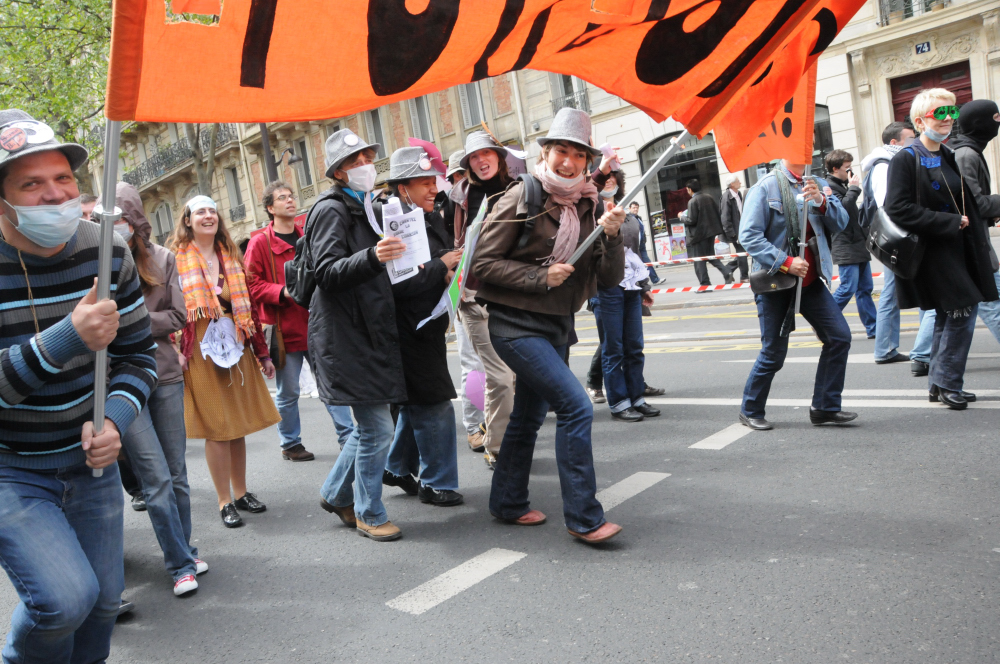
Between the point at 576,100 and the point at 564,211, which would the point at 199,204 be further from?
the point at 576,100

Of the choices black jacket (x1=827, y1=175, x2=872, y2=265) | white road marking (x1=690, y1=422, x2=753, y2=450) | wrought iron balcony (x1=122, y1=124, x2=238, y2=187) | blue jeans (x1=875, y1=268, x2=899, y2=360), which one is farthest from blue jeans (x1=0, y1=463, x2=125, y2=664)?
wrought iron balcony (x1=122, y1=124, x2=238, y2=187)

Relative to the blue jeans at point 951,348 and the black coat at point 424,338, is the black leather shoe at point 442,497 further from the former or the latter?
the blue jeans at point 951,348

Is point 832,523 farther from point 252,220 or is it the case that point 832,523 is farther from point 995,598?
point 252,220

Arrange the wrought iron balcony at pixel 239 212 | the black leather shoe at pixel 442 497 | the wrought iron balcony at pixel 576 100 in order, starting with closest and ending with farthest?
the black leather shoe at pixel 442 497 → the wrought iron balcony at pixel 576 100 → the wrought iron balcony at pixel 239 212

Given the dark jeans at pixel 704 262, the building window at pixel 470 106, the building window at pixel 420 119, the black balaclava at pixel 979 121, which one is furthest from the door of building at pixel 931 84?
the building window at pixel 420 119

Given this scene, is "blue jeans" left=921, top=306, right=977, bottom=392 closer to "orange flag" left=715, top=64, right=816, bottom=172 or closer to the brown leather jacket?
"orange flag" left=715, top=64, right=816, bottom=172

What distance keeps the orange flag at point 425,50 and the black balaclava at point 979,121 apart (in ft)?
9.12

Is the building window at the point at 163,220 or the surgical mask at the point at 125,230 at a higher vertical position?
the building window at the point at 163,220

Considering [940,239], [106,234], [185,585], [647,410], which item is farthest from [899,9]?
[106,234]

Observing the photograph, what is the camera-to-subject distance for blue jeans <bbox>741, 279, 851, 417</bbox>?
5.59 metres

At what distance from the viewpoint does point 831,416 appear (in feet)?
18.8

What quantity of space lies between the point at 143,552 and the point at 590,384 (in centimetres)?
401

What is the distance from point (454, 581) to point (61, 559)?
1.84 m

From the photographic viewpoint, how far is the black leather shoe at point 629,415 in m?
6.67
